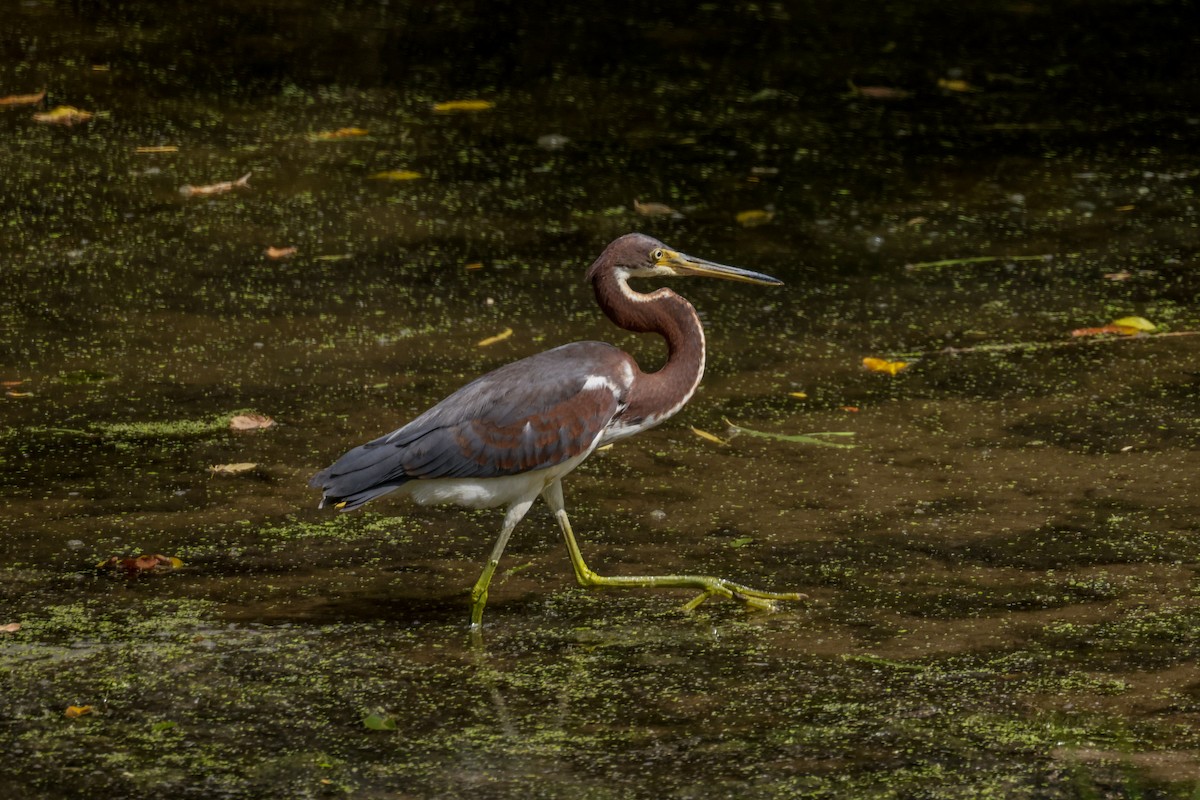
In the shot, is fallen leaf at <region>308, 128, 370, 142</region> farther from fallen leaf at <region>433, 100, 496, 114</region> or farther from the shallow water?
fallen leaf at <region>433, 100, 496, 114</region>

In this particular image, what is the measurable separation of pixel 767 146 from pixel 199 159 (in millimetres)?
2933

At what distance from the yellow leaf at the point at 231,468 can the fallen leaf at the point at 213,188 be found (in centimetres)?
269

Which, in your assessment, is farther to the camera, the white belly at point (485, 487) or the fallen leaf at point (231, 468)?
the fallen leaf at point (231, 468)

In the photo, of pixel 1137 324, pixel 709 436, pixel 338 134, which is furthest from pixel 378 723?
pixel 338 134

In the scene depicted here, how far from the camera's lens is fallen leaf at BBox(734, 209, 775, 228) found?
7.68 meters

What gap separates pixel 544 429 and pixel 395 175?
3.77 m

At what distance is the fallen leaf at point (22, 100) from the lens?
877cm

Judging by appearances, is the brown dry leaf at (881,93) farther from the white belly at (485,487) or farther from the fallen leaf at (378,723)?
the fallen leaf at (378,723)

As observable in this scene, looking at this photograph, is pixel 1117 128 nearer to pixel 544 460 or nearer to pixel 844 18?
pixel 844 18

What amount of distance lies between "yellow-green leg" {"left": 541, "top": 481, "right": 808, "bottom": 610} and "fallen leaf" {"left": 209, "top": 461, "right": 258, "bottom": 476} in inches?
50.5

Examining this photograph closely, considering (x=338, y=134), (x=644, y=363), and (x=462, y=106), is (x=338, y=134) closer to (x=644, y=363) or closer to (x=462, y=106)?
(x=462, y=106)

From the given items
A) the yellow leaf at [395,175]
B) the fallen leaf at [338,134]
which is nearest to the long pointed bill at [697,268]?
the yellow leaf at [395,175]

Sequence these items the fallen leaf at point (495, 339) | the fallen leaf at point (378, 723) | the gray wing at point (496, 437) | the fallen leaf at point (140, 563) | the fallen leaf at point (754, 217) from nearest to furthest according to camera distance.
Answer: the fallen leaf at point (378, 723), the gray wing at point (496, 437), the fallen leaf at point (140, 563), the fallen leaf at point (495, 339), the fallen leaf at point (754, 217)

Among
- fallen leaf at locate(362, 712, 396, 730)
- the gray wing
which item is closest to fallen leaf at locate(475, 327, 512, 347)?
the gray wing
